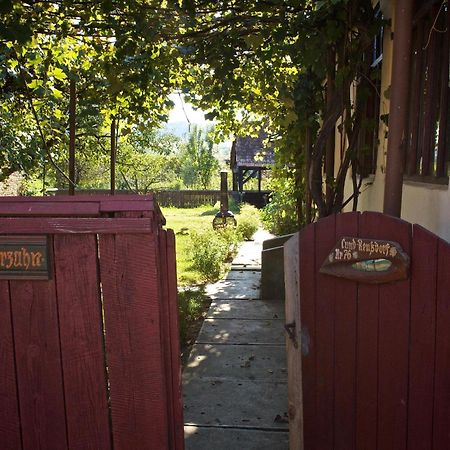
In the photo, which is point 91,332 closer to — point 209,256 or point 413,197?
point 413,197

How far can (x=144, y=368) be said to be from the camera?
1.93 metres

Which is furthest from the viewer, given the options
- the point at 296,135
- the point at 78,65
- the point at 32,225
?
the point at 296,135

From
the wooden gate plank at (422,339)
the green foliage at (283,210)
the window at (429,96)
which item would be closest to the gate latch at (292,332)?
the wooden gate plank at (422,339)

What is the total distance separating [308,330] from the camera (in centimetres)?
244

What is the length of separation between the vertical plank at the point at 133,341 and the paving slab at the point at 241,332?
309cm

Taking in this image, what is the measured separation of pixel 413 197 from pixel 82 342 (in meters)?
2.77

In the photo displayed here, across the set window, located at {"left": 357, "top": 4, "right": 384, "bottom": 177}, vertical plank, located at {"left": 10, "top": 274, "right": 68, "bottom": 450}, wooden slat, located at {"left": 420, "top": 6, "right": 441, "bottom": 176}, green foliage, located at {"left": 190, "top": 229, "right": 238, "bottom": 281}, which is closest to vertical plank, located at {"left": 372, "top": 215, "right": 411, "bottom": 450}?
vertical plank, located at {"left": 10, "top": 274, "right": 68, "bottom": 450}

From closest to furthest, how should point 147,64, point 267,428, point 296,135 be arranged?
point 267,428
point 147,64
point 296,135

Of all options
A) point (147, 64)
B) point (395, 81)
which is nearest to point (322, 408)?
point (395, 81)

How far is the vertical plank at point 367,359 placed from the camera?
2.27 meters

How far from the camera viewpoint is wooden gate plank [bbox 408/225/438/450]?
217 cm

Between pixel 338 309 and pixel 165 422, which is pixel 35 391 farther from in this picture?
pixel 338 309

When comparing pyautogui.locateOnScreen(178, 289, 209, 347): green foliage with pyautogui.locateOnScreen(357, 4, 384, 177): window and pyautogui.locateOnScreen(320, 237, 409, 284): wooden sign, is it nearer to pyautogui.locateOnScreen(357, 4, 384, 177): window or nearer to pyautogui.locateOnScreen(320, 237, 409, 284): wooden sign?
pyautogui.locateOnScreen(357, 4, 384, 177): window

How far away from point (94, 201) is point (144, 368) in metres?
0.68
